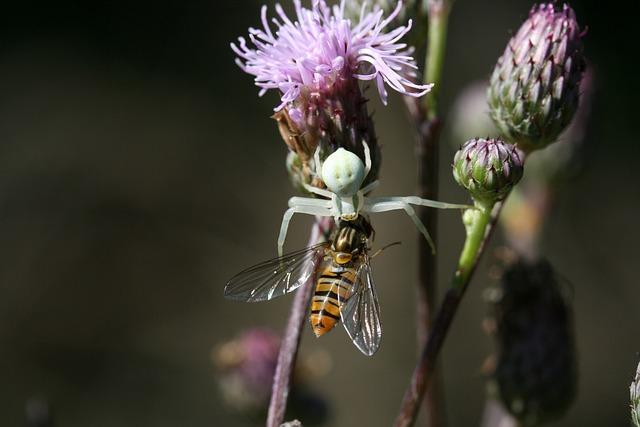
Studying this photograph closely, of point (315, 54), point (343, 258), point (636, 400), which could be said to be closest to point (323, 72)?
point (315, 54)

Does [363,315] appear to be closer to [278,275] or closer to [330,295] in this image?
[330,295]

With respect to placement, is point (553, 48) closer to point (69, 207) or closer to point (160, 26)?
point (69, 207)

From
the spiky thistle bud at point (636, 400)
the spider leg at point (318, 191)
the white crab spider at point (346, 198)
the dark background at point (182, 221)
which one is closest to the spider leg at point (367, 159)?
the white crab spider at point (346, 198)

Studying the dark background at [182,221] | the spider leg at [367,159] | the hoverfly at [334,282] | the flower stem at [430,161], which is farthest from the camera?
the dark background at [182,221]

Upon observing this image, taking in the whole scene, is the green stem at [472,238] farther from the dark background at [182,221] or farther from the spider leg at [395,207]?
the dark background at [182,221]

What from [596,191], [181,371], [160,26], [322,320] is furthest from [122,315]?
[322,320]

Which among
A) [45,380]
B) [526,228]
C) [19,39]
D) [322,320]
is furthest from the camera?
[19,39]
